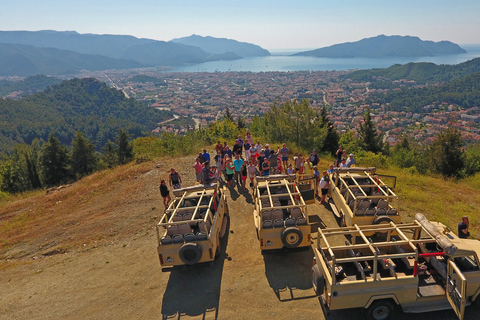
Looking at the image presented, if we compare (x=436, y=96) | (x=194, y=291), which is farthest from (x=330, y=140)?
(x=436, y=96)

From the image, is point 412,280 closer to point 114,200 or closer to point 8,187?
point 114,200

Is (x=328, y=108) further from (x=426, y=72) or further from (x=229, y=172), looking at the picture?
(x=426, y=72)

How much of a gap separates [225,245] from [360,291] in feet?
16.4

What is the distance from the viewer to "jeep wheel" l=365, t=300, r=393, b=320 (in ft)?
20.1

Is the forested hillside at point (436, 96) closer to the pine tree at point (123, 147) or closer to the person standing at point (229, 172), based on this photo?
the pine tree at point (123, 147)

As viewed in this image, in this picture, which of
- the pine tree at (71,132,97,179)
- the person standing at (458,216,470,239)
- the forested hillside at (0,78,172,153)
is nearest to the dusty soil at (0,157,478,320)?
the person standing at (458,216,470,239)

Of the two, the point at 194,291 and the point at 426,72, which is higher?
Answer: the point at 426,72

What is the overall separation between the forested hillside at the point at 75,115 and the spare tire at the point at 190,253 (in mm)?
85738

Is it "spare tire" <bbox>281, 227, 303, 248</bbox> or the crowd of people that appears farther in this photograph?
the crowd of people

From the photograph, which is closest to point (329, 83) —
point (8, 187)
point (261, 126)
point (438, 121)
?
point (438, 121)

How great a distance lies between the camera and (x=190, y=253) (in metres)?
7.87

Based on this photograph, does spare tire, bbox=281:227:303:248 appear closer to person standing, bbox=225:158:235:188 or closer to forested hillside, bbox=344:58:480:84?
person standing, bbox=225:158:235:188

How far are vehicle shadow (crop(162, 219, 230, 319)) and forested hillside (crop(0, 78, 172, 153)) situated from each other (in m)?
85.2

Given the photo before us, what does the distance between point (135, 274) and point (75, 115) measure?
5611 inches
